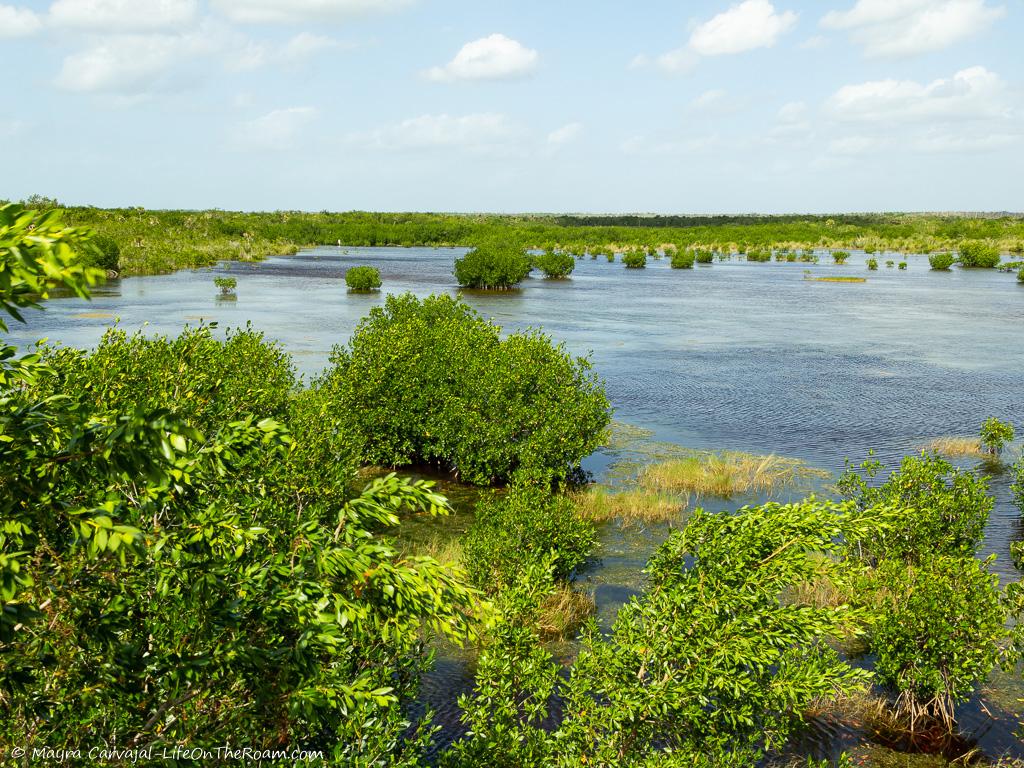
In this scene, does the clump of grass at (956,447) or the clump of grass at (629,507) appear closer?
the clump of grass at (629,507)

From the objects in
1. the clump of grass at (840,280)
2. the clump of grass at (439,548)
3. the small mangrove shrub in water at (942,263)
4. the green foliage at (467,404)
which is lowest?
the clump of grass at (439,548)

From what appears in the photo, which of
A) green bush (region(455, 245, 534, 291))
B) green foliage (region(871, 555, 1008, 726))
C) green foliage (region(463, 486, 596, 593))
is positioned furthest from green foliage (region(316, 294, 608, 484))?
green bush (region(455, 245, 534, 291))

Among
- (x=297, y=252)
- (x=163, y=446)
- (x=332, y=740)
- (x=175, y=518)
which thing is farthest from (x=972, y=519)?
(x=297, y=252)

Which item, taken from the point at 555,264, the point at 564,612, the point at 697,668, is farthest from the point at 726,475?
the point at 555,264

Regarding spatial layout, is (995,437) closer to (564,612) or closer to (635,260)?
(564,612)

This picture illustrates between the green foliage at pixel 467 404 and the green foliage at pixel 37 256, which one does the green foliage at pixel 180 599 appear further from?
the green foliage at pixel 467 404

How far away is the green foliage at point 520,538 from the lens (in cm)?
1791

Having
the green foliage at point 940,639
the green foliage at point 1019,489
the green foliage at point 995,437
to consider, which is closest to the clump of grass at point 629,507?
the green foliage at point 1019,489

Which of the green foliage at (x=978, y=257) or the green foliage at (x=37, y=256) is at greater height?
the green foliage at (x=978, y=257)

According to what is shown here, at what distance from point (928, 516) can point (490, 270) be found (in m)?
71.4

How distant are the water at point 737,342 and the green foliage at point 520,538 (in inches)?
54.1

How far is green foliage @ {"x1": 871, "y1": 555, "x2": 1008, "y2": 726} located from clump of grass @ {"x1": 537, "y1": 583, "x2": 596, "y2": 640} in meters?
5.93

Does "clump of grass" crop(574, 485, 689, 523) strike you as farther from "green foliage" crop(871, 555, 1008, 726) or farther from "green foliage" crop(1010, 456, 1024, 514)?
"green foliage" crop(871, 555, 1008, 726)

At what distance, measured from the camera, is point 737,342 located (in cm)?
5738
